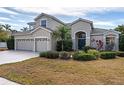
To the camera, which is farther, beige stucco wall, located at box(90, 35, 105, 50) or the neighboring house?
beige stucco wall, located at box(90, 35, 105, 50)

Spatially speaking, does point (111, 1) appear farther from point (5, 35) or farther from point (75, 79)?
point (5, 35)

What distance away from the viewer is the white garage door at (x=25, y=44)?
67.7 ft

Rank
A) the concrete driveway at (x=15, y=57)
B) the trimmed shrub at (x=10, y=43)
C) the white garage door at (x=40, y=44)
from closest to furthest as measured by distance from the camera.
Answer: the concrete driveway at (x=15, y=57) → the white garage door at (x=40, y=44) → the trimmed shrub at (x=10, y=43)

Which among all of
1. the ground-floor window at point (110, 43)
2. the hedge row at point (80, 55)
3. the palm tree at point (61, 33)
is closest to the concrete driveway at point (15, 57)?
the hedge row at point (80, 55)

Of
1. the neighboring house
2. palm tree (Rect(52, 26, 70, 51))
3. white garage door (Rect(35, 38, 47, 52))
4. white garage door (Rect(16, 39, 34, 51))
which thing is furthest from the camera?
palm tree (Rect(52, 26, 70, 51))

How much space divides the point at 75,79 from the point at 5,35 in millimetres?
21146

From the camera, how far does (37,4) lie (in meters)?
8.73

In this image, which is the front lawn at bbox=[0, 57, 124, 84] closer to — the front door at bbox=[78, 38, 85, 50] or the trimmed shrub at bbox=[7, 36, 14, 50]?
the front door at bbox=[78, 38, 85, 50]

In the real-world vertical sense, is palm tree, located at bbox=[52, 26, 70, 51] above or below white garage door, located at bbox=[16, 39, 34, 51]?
above

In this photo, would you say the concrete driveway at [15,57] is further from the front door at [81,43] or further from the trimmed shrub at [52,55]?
the front door at [81,43]

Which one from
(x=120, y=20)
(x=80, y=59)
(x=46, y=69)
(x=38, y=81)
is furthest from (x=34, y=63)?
(x=120, y=20)

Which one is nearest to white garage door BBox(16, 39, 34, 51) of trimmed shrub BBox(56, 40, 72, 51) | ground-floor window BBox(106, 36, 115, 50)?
trimmed shrub BBox(56, 40, 72, 51)

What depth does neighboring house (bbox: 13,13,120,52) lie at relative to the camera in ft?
66.5

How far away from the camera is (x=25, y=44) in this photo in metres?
22.1
